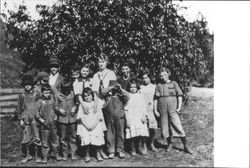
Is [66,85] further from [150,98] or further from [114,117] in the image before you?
[150,98]

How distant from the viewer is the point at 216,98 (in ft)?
17.5

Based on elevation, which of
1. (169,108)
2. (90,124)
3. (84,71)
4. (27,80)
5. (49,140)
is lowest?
(49,140)

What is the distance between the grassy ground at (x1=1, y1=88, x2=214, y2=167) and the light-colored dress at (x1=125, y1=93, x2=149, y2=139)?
351mm

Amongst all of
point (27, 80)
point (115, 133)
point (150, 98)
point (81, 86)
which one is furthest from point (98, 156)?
point (27, 80)

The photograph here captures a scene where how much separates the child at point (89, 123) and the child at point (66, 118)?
0.34 feet

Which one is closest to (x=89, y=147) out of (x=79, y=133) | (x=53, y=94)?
(x=79, y=133)

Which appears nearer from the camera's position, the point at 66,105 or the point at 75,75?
the point at 66,105

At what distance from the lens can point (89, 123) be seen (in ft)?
15.7

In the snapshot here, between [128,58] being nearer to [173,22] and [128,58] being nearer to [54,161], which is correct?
[173,22]

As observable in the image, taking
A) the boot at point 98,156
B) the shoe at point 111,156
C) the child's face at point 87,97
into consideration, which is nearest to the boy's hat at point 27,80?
the child's face at point 87,97

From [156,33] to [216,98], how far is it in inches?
53.7

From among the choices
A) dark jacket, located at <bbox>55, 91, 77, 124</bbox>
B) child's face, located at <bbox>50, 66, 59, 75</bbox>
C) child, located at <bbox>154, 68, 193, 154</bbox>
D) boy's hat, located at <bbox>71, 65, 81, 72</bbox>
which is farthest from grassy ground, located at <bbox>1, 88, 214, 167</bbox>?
boy's hat, located at <bbox>71, 65, 81, 72</bbox>

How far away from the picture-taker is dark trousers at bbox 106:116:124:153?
488 centimetres

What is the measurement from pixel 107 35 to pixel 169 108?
1.45m
